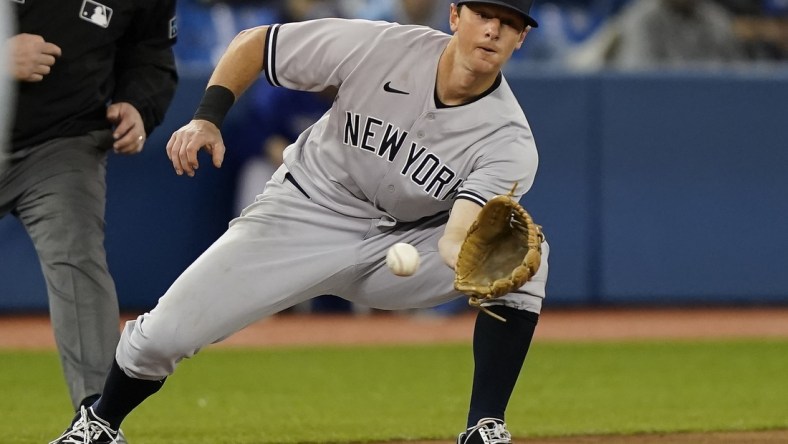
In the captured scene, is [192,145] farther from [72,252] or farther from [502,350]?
[502,350]

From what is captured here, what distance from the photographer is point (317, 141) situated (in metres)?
4.39

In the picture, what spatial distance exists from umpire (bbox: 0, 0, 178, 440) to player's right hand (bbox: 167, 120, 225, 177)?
71 centimetres

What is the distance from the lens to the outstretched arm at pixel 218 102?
3.86m

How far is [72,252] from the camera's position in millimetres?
4410

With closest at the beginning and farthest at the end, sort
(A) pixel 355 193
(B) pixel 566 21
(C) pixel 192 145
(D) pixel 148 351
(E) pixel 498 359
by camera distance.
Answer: (C) pixel 192 145 → (D) pixel 148 351 → (E) pixel 498 359 → (A) pixel 355 193 → (B) pixel 566 21

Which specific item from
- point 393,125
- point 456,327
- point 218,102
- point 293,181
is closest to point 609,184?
point 456,327

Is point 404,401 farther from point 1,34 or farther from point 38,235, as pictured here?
point 1,34

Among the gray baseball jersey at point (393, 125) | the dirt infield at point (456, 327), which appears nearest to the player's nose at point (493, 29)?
the gray baseball jersey at point (393, 125)

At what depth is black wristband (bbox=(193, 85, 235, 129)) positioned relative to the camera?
13.3ft

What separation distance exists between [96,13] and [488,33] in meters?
1.48

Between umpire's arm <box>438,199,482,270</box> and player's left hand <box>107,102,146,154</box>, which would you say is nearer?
umpire's arm <box>438,199,482,270</box>

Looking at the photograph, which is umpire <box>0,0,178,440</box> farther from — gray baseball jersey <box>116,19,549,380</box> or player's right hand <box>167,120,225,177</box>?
player's right hand <box>167,120,225,177</box>

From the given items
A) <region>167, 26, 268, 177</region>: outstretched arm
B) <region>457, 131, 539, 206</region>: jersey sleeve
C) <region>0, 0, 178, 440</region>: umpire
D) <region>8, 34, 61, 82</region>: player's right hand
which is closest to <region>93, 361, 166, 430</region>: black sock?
<region>0, 0, 178, 440</region>: umpire

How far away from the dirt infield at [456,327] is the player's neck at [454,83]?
151 inches
